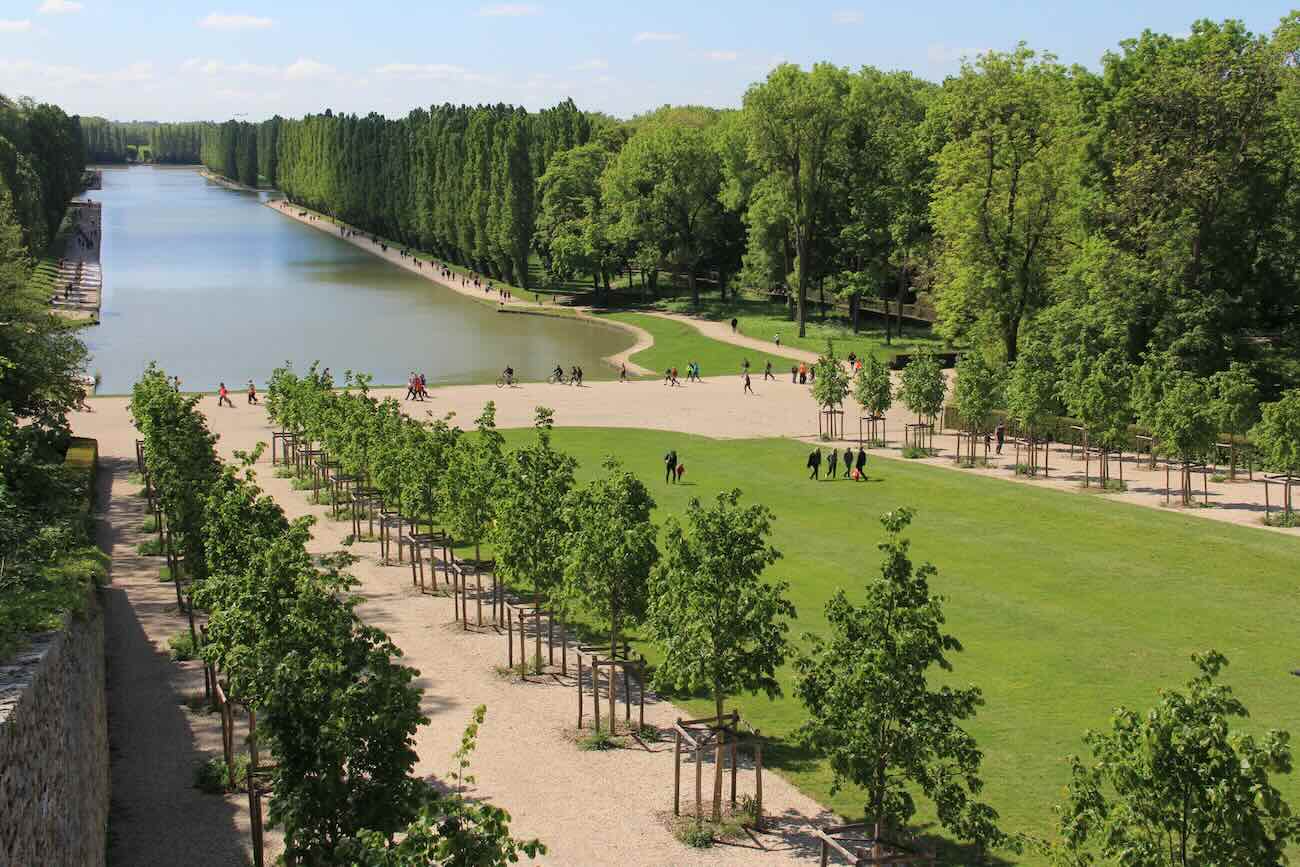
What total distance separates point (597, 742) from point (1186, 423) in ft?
84.5

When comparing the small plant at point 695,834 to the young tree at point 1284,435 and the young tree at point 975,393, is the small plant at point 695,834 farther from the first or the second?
the young tree at point 975,393

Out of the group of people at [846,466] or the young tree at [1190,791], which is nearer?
the young tree at [1190,791]

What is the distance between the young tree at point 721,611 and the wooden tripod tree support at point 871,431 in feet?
103

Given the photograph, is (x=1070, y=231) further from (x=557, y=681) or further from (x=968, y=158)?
(x=557, y=681)

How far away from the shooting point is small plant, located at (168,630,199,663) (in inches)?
1049

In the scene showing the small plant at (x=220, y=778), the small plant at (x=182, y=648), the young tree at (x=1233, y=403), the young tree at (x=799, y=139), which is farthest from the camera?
the young tree at (x=799, y=139)

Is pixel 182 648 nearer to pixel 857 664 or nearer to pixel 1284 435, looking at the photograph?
pixel 857 664

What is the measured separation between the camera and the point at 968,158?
205ft

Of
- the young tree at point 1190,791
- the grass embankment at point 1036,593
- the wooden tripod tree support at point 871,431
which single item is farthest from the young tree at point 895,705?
the wooden tripod tree support at point 871,431

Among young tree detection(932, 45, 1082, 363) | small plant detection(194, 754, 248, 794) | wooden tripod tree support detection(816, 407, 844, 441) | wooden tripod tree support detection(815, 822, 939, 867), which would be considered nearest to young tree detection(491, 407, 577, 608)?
small plant detection(194, 754, 248, 794)

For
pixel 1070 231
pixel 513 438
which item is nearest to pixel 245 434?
pixel 513 438

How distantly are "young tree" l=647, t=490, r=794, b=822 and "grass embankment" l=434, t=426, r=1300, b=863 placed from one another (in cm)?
275

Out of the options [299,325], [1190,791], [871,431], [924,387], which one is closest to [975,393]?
[924,387]

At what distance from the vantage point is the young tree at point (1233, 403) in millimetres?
43225
